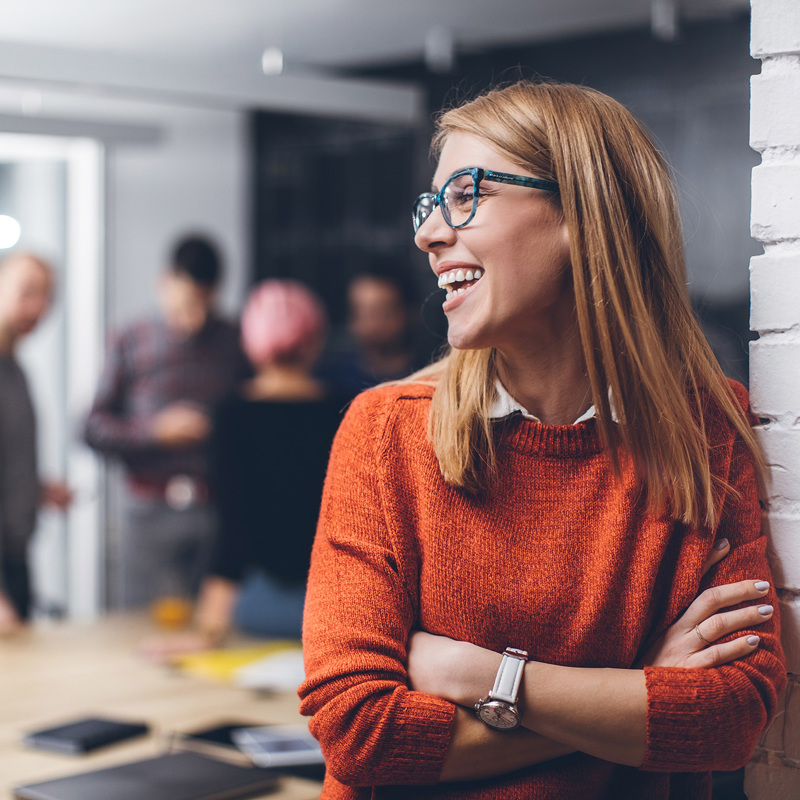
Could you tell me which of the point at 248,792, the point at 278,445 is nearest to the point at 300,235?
the point at 278,445

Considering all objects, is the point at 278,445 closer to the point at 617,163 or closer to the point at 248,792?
the point at 248,792

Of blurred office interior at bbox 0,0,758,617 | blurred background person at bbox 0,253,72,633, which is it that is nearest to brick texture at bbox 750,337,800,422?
blurred office interior at bbox 0,0,758,617

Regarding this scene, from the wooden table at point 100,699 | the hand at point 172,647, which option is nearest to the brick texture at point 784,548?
the wooden table at point 100,699

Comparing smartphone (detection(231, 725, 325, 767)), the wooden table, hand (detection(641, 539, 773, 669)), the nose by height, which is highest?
the nose

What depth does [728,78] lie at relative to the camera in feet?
14.3

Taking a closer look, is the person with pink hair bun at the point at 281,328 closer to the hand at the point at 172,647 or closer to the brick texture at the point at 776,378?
the hand at the point at 172,647

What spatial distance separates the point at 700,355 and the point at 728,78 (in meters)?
3.44

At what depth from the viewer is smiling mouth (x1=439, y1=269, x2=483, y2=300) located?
4.07ft

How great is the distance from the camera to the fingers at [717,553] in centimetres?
129

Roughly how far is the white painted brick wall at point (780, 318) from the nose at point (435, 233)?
0.41m

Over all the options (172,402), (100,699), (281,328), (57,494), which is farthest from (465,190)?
(172,402)

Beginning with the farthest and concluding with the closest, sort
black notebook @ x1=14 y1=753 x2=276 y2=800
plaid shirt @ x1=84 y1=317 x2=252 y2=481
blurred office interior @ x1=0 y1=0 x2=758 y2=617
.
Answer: blurred office interior @ x1=0 y1=0 x2=758 y2=617 → plaid shirt @ x1=84 y1=317 x2=252 y2=481 → black notebook @ x1=14 y1=753 x2=276 y2=800

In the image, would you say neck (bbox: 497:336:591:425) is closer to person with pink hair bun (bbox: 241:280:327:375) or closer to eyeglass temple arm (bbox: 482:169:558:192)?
eyeglass temple arm (bbox: 482:169:558:192)

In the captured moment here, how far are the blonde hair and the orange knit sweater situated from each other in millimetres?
32
